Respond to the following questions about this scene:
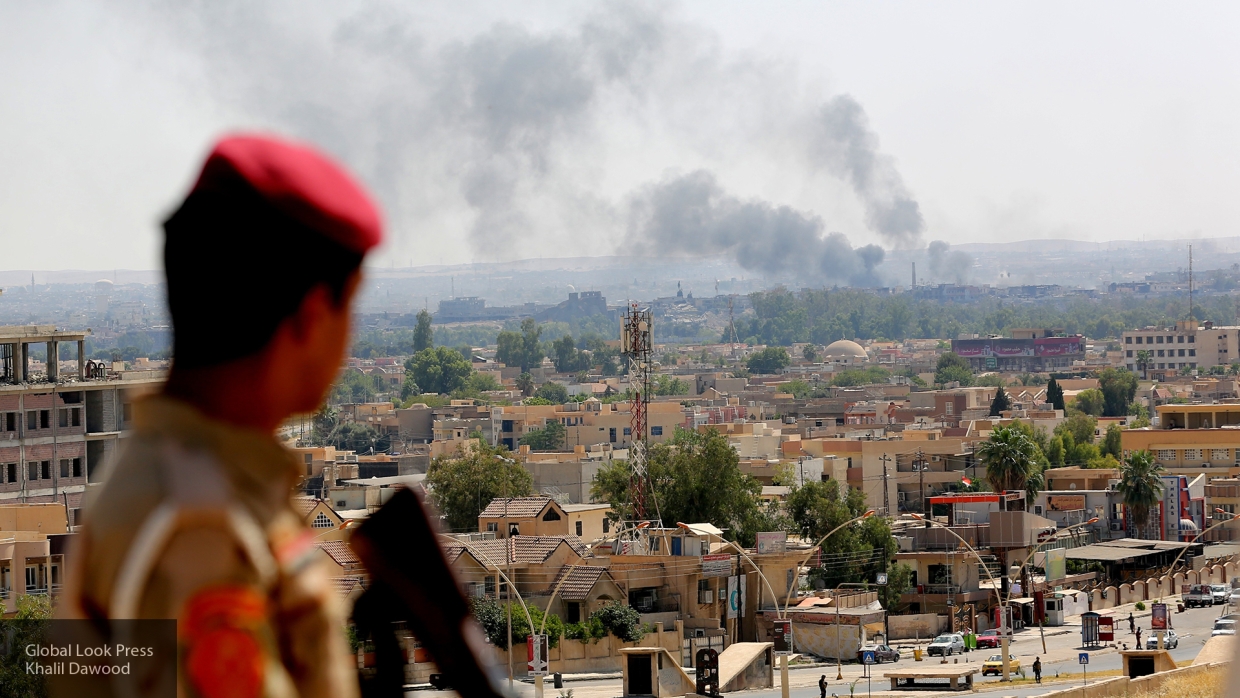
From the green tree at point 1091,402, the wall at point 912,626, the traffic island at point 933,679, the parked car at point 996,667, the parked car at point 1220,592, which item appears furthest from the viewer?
the green tree at point 1091,402

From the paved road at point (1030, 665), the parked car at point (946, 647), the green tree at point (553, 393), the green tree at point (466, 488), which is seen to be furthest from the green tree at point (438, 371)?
the parked car at point (946, 647)

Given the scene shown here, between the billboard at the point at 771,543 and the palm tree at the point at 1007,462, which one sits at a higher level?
the palm tree at the point at 1007,462

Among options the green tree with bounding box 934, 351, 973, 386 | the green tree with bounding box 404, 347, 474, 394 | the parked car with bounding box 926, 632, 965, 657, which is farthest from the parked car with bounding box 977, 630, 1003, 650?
the green tree with bounding box 934, 351, 973, 386

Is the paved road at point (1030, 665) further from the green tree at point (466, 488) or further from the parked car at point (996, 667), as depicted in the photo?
the green tree at point (466, 488)

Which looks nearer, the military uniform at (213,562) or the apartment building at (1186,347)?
the military uniform at (213,562)

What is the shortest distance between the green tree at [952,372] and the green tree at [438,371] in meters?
30.4

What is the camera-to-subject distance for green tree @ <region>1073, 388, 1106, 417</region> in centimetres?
7669

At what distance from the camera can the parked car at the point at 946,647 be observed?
27.9 m

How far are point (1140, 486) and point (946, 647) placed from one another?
49.6 ft

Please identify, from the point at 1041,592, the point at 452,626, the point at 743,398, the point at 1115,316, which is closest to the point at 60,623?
the point at 452,626

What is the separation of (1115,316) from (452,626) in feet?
613

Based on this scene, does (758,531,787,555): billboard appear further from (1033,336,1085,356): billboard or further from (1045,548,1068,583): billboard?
(1033,336,1085,356): billboard

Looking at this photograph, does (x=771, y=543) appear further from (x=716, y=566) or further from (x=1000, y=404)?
(x=1000, y=404)

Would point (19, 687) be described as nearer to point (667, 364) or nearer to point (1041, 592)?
point (1041, 592)
